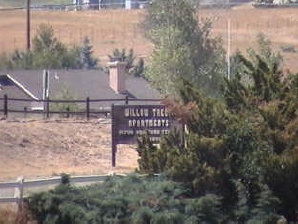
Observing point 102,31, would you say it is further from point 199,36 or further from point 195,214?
point 195,214

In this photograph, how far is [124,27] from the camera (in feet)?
399

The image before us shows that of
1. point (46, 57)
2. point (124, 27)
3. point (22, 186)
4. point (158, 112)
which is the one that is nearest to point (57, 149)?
point (158, 112)

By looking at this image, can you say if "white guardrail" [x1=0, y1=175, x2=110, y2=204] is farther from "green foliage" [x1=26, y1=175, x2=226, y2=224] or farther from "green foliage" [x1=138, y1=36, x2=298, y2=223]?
"green foliage" [x1=138, y1=36, x2=298, y2=223]

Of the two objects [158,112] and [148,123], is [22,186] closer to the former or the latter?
[148,123]

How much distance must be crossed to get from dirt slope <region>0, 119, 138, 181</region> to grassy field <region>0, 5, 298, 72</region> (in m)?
59.5

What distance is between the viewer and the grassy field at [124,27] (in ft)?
351

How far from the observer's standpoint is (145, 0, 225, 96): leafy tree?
5472 centimetres

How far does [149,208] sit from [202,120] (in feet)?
11.2

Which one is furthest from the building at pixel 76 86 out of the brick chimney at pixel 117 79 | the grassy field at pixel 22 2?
the grassy field at pixel 22 2

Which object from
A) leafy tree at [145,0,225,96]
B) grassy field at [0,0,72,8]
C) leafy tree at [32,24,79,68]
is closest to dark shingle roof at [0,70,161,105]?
leafy tree at [145,0,225,96]

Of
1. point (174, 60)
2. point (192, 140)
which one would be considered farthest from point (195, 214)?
point (174, 60)

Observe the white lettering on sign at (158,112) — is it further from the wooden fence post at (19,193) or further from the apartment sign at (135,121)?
the wooden fence post at (19,193)

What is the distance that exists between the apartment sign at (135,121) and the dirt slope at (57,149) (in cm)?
96

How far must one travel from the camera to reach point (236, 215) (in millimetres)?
20219
